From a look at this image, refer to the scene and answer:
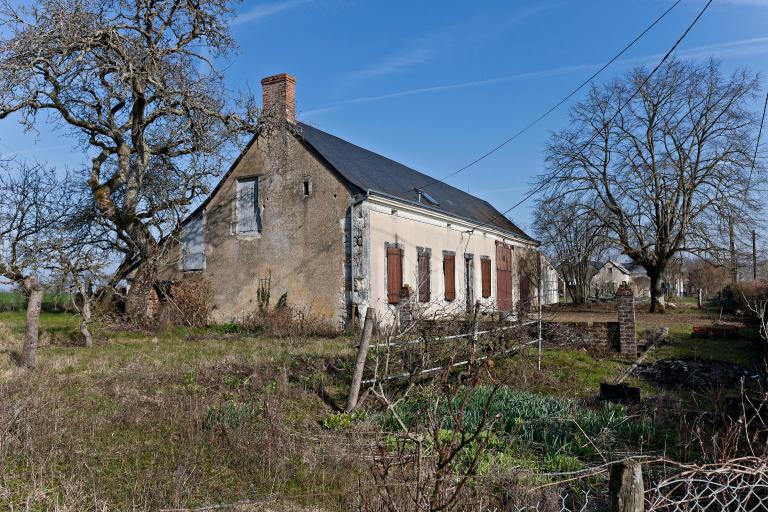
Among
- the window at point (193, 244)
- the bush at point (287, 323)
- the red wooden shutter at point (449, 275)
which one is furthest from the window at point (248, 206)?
the red wooden shutter at point (449, 275)

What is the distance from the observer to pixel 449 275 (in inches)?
868

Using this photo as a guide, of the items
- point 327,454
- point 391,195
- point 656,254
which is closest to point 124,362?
point 327,454

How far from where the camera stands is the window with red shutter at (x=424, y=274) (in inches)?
789

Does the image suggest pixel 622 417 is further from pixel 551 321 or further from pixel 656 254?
pixel 656 254

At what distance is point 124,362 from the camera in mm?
10555

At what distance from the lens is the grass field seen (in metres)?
4.64

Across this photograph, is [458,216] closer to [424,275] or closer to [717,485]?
[424,275]

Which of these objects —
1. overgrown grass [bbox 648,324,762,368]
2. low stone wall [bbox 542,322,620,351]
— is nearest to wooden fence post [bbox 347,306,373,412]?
low stone wall [bbox 542,322,620,351]

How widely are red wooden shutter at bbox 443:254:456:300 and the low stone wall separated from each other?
28.3 ft

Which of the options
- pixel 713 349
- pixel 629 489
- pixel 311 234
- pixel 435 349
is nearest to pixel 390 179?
pixel 311 234

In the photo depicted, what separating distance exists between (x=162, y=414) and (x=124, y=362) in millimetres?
4458

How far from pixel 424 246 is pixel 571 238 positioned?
1419 cm

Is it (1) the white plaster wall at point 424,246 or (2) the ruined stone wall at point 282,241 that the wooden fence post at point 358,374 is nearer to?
(1) the white plaster wall at point 424,246

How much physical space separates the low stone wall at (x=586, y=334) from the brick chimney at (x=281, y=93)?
10.8 meters
